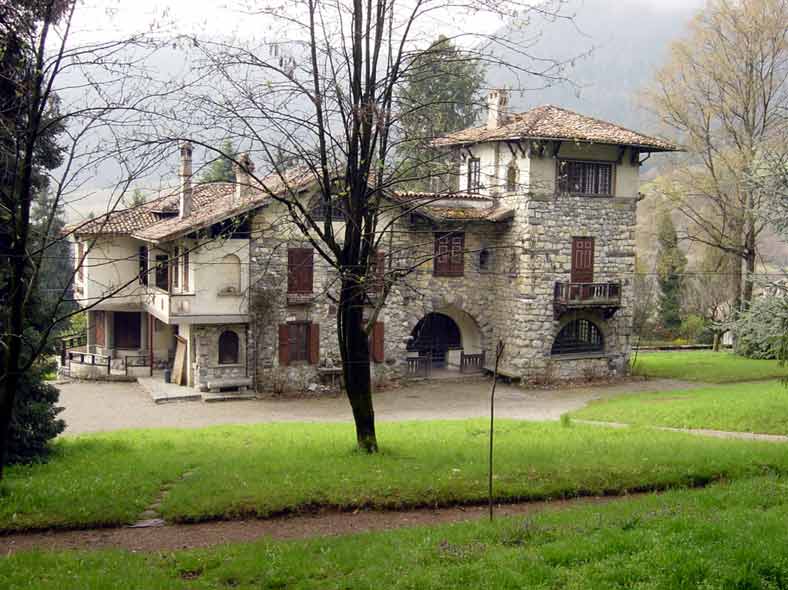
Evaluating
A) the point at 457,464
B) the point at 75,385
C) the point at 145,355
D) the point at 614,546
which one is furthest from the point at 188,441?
the point at 145,355

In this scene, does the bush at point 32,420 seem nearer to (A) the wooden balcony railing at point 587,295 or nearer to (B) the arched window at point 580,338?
(A) the wooden balcony railing at point 587,295

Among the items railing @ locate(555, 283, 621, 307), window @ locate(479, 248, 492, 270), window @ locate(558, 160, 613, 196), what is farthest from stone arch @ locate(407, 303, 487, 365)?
window @ locate(558, 160, 613, 196)

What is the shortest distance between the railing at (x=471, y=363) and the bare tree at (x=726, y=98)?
1128 cm

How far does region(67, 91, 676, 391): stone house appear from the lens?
2609 cm

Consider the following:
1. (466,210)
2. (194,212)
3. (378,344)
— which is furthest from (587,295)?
(194,212)

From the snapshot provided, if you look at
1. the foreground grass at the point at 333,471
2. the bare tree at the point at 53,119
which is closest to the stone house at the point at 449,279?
the foreground grass at the point at 333,471

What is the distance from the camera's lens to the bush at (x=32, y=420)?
45.2ft

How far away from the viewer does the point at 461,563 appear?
8.11m

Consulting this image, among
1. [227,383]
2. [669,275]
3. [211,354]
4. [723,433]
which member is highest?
[669,275]

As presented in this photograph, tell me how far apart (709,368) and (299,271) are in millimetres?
16938

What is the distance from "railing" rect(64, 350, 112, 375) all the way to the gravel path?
0.94m

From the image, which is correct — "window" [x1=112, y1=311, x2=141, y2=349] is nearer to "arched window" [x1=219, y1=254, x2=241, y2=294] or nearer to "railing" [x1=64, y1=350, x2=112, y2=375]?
"railing" [x1=64, y1=350, x2=112, y2=375]

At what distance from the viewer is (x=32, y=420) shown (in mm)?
14031

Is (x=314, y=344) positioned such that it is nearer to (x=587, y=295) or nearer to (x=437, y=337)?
(x=437, y=337)
